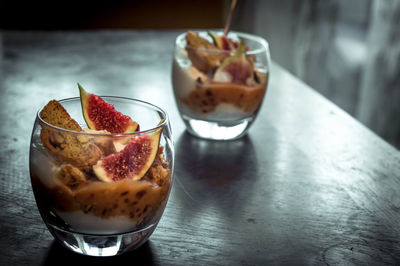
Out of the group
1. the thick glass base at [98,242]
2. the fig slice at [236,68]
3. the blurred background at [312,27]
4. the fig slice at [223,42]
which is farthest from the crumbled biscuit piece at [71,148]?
the blurred background at [312,27]

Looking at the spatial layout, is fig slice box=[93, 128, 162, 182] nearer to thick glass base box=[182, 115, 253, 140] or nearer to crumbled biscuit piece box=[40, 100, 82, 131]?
crumbled biscuit piece box=[40, 100, 82, 131]

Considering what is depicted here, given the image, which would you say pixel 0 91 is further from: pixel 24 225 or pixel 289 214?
pixel 289 214

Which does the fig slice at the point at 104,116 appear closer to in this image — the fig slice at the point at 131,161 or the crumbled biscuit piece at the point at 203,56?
the fig slice at the point at 131,161

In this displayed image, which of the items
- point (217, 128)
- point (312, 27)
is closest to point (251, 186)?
point (217, 128)

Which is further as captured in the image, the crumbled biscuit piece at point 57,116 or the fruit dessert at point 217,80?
the fruit dessert at point 217,80

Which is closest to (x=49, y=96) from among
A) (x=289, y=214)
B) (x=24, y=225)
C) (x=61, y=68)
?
(x=61, y=68)

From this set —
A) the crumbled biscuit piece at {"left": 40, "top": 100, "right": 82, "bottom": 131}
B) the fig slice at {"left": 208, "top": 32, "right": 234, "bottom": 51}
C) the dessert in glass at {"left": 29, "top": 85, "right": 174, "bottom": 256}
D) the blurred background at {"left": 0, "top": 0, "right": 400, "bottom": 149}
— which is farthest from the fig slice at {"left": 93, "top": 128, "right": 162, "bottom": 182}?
the blurred background at {"left": 0, "top": 0, "right": 400, "bottom": 149}

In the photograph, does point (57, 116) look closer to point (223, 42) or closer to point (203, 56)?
point (203, 56)
